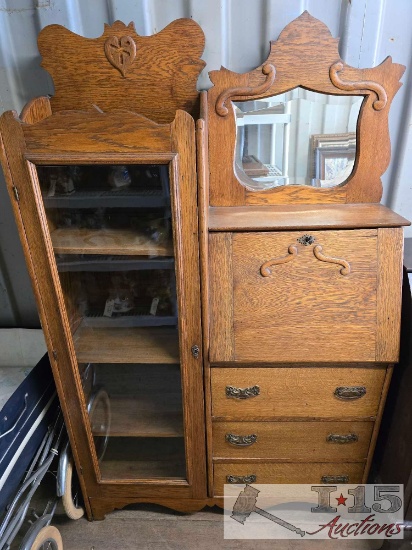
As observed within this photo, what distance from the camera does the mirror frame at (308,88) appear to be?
1.22 metres

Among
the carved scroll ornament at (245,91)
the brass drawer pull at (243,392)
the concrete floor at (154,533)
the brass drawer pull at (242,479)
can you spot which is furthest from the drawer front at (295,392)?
the carved scroll ornament at (245,91)

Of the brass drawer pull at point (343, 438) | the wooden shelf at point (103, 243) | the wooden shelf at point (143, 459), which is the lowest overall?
the wooden shelf at point (143, 459)

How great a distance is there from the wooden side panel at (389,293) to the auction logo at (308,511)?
2.02ft

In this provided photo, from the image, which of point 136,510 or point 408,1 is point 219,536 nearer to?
point 136,510

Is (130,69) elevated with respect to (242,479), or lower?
elevated

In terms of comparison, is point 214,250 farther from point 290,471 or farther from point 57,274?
point 290,471

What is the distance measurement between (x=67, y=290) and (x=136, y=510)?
1.02 metres

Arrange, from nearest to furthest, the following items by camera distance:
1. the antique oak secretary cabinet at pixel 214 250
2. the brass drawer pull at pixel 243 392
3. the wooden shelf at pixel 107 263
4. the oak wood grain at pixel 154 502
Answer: the antique oak secretary cabinet at pixel 214 250 → the wooden shelf at pixel 107 263 → the brass drawer pull at pixel 243 392 → the oak wood grain at pixel 154 502

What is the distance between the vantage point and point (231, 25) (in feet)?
4.26

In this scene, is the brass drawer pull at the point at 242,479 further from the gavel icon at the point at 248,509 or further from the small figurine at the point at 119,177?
the small figurine at the point at 119,177

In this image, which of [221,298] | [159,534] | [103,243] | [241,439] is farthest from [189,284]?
[159,534]

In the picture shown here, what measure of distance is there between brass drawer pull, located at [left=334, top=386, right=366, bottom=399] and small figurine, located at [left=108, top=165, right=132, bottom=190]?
3.09ft

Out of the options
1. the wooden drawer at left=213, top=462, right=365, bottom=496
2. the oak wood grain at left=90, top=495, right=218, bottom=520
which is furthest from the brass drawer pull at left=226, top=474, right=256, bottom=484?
the oak wood grain at left=90, top=495, right=218, bottom=520

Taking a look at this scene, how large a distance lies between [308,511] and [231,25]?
6.10 ft
